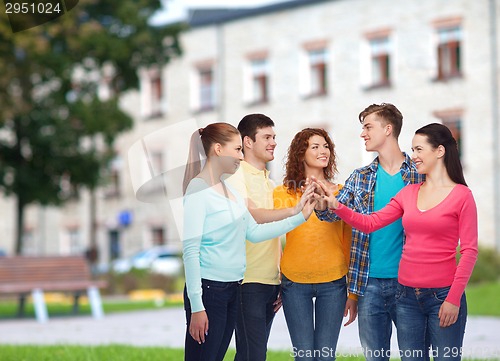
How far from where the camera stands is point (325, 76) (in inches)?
1449

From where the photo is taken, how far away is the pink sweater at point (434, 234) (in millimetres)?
5297

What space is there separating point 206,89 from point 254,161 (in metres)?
35.3

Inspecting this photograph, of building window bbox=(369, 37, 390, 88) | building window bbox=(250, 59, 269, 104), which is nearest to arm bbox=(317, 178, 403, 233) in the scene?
building window bbox=(369, 37, 390, 88)

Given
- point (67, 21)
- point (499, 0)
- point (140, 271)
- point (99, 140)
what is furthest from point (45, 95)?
point (99, 140)

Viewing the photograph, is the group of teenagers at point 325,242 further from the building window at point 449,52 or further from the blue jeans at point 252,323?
the building window at point 449,52

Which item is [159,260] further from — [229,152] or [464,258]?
[464,258]

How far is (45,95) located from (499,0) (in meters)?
14.8

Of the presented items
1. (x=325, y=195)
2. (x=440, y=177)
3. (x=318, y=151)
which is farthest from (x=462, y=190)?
(x=318, y=151)

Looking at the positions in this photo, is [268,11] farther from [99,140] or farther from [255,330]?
[255,330]

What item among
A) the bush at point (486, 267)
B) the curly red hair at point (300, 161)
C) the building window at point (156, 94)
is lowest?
the bush at point (486, 267)

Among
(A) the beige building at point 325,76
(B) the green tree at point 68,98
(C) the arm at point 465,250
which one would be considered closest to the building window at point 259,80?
(A) the beige building at point 325,76

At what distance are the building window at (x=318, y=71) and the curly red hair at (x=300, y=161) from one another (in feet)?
102

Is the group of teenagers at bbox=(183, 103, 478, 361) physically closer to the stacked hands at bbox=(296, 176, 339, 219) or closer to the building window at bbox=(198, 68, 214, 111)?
the stacked hands at bbox=(296, 176, 339, 219)

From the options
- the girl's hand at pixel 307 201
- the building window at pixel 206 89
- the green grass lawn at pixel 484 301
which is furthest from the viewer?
the building window at pixel 206 89
